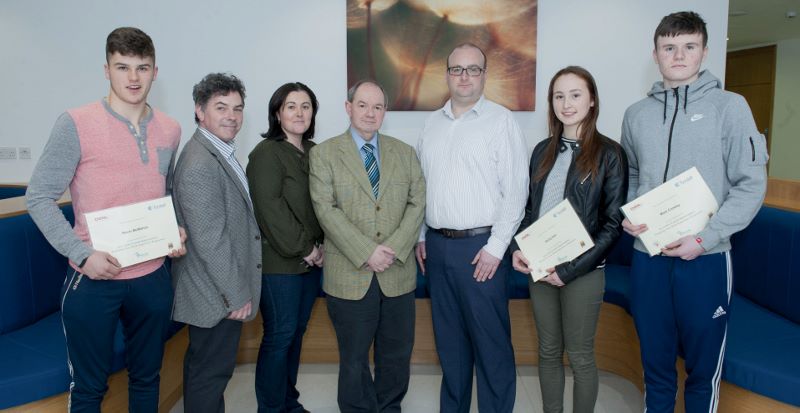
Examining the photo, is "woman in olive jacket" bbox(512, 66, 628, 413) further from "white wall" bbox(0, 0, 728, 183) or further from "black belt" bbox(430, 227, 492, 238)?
"white wall" bbox(0, 0, 728, 183)

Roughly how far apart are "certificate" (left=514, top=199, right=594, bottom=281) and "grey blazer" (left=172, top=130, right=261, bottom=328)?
1.13 meters

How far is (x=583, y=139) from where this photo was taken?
210cm

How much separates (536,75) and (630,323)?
189 cm

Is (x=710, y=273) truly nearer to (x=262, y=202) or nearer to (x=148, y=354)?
(x=262, y=202)

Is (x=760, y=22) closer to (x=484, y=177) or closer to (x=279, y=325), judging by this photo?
(x=484, y=177)

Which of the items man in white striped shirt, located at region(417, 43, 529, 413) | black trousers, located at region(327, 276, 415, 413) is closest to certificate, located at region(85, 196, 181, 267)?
black trousers, located at region(327, 276, 415, 413)

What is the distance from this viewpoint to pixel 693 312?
6.37ft

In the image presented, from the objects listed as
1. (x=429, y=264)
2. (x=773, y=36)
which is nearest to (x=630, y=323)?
(x=429, y=264)

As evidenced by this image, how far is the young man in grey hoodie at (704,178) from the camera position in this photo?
189 cm

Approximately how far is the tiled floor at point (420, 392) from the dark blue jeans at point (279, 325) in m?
0.44

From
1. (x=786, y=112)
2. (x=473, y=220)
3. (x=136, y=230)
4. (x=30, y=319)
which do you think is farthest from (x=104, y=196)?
(x=786, y=112)

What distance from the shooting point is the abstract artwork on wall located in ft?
12.7

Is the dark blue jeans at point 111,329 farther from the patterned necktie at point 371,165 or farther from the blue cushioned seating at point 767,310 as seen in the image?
the blue cushioned seating at point 767,310

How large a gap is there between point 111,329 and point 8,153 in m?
3.20
